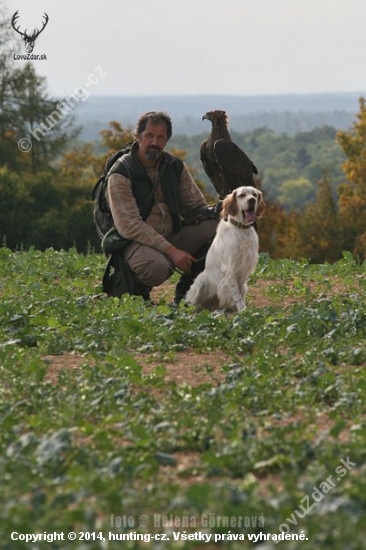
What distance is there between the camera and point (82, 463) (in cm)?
563

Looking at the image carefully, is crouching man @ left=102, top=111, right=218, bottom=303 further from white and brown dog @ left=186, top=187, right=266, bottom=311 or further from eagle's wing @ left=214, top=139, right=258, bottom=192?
eagle's wing @ left=214, top=139, right=258, bottom=192

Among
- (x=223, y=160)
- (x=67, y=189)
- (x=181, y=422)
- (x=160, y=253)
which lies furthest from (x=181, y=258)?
(x=67, y=189)

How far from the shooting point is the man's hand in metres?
10.2

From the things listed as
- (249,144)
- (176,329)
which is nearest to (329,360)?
(176,329)

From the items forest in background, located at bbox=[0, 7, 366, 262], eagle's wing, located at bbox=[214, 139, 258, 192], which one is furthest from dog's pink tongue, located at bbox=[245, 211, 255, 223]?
forest in background, located at bbox=[0, 7, 366, 262]

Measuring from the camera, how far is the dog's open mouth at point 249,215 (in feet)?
32.4

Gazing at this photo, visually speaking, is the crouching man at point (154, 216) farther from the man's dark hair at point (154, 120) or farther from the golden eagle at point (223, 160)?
the golden eagle at point (223, 160)

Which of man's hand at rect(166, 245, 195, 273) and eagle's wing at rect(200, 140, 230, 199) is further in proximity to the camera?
eagle's wing at rect(200, 140, 230, 199)

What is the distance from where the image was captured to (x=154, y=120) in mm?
10305

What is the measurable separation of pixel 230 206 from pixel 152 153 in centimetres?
90

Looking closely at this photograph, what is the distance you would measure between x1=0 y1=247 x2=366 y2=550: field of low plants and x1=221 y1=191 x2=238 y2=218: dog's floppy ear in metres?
0.82

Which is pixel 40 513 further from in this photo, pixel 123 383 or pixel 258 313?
pixel 258 313

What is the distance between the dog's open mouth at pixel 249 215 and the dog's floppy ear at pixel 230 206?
0.09 metres

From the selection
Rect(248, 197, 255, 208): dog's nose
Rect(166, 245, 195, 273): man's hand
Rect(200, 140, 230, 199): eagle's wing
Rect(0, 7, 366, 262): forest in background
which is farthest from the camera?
Rect(0, 7, 366, 262): forest in background
